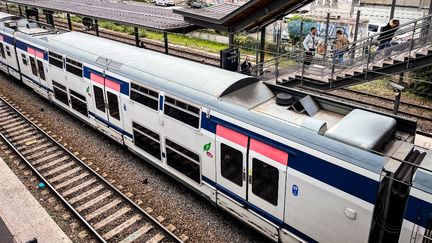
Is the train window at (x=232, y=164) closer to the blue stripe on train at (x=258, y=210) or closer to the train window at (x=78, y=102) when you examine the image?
the blue stripe on train at (x=258, y=210)

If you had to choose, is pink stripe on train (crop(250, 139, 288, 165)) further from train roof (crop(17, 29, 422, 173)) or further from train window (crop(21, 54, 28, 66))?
train window (crop(21, 54, 28, 66))

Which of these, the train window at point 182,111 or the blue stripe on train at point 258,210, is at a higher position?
the train window at point 182,111

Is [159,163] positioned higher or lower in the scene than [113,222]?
higher

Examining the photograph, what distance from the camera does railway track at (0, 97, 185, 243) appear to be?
9.00 m

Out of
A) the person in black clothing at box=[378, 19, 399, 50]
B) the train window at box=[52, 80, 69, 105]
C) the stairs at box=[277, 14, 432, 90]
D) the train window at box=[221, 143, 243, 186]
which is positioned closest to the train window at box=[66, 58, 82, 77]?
the train window at box=[52, 80, 69, 105]

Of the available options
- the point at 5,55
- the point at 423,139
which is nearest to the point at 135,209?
the point at 423,139

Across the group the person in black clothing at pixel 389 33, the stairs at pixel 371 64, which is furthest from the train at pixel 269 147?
the person in black clothing at pixel 389 33

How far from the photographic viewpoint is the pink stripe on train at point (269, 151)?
23.5 feet

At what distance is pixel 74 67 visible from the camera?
13.5 m

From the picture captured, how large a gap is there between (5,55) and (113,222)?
47.0 feet

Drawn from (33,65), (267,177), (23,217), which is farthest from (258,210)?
(33,65)

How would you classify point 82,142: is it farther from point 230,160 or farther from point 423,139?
point 423,139

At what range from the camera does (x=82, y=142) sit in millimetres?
13602

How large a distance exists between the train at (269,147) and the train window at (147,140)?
3cm
